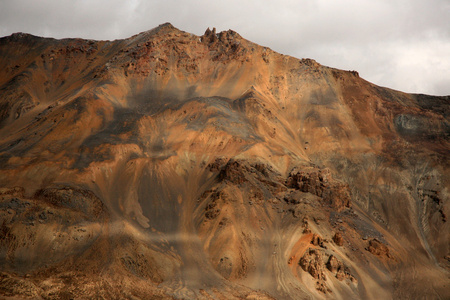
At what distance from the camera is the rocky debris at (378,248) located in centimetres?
5569

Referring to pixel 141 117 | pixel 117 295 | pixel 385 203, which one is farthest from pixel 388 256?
pixel 141 117

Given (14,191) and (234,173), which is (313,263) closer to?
(234,173)

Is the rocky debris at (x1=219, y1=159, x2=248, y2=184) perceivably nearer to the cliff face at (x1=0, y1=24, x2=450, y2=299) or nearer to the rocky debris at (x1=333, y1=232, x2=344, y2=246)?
the cliff face at (x1=0, y1=24, x2=450, y2=299)

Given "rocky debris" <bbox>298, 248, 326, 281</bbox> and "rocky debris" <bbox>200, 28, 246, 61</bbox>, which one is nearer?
"rocky debris" <bbox>298, 248, 326, 281</bbox>

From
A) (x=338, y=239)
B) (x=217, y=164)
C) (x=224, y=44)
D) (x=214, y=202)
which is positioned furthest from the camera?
(x=224, y=44)

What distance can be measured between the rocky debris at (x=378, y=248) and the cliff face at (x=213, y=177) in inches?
6.5

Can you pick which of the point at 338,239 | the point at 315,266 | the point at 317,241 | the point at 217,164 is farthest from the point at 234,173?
the point at 315,266

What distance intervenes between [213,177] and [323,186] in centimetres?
1533

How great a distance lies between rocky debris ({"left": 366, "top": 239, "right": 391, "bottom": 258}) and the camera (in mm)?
55688

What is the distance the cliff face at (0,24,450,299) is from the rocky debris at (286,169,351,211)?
0.69 ft

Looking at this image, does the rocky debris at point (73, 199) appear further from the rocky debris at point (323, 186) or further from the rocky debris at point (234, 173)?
the rocky debris at point (323, 186)

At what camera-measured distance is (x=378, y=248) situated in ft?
184

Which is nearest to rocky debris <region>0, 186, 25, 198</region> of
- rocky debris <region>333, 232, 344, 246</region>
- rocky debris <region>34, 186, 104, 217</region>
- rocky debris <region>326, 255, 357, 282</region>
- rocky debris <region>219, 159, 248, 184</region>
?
rocky debris <region>34, 186, 104, 217</region>

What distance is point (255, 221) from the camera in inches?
2165
